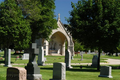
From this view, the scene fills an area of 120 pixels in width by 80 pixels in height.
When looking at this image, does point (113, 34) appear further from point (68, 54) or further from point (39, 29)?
Result: point (39, 29)

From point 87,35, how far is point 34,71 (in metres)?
9.54

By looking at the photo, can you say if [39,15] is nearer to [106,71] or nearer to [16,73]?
[106,71]

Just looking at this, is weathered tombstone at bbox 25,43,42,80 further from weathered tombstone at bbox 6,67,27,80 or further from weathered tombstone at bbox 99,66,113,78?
weathered tombstone at bbox 6,67,27,80

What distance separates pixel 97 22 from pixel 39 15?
16.2m

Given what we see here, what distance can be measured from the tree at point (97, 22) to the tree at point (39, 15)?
42.6 feet

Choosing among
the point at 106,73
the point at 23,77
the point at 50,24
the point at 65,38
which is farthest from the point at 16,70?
the point at 65,38

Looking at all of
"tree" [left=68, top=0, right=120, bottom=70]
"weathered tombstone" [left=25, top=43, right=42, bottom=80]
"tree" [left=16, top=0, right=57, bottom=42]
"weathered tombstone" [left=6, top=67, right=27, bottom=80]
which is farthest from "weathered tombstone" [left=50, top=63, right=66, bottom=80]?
"tree" [left=16, top=0, right=57, bottom=42]

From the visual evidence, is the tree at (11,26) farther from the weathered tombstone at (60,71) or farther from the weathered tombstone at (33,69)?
the weathered tombstone at (60,71)

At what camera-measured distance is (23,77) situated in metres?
8.55

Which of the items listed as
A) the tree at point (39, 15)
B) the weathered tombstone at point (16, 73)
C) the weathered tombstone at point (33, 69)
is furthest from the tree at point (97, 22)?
the weathered tombstone at point (16, 73)

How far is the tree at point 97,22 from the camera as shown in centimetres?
2125

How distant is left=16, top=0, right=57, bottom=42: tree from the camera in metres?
34.7

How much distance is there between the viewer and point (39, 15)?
36.0 m

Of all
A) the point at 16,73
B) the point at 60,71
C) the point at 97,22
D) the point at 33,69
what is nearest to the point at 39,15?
the point at 97,22
